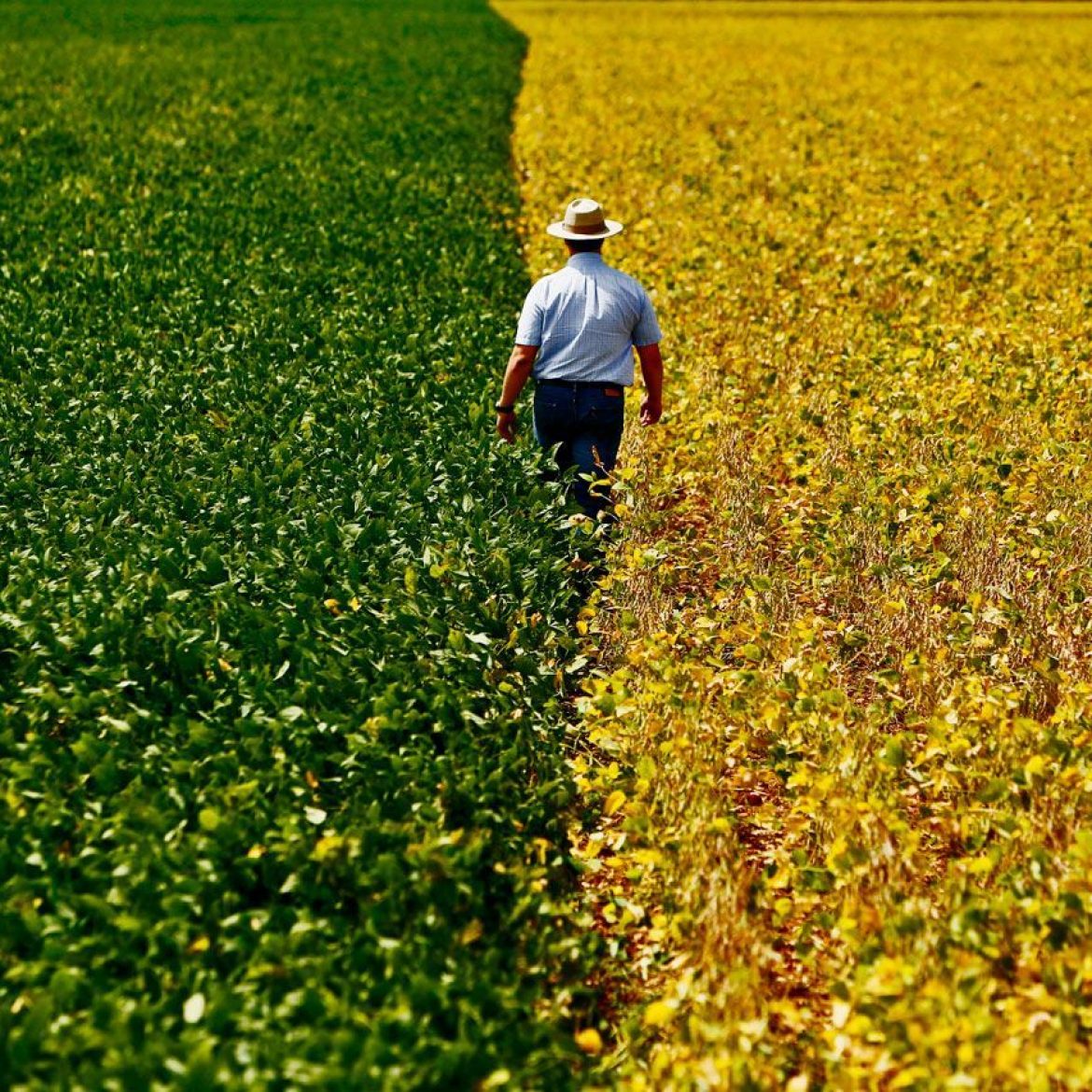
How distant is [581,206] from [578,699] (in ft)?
8.43

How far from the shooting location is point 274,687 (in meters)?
5.00

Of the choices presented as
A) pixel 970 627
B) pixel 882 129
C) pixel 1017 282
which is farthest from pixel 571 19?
pixel 970 627

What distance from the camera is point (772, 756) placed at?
516 centimetres

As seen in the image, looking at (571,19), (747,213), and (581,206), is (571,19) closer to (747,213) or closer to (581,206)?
(747,213)

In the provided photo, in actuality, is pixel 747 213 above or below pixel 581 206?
below

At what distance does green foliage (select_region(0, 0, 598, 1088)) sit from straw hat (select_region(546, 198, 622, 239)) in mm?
1215

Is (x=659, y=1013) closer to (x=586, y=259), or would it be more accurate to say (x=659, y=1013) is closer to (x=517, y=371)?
(x=517, y=371)

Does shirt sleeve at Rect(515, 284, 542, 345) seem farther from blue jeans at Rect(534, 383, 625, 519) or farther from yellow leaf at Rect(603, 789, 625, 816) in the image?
yellow leaf at Rect(603, 789, 625, 816)

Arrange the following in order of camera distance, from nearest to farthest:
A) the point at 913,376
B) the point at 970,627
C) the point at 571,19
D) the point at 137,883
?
the point at 137,883, the point at 970,627, the point at 913,376, the point at 571,19

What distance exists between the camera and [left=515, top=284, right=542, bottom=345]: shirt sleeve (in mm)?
6746

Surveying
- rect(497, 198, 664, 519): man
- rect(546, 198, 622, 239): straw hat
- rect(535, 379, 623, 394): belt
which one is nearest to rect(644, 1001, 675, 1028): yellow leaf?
rect(497, 198, 664, 519): man

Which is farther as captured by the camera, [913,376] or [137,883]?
[913,376]

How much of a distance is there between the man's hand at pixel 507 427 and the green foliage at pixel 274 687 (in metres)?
0.15

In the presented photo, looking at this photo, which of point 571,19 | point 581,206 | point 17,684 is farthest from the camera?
point 571,19
